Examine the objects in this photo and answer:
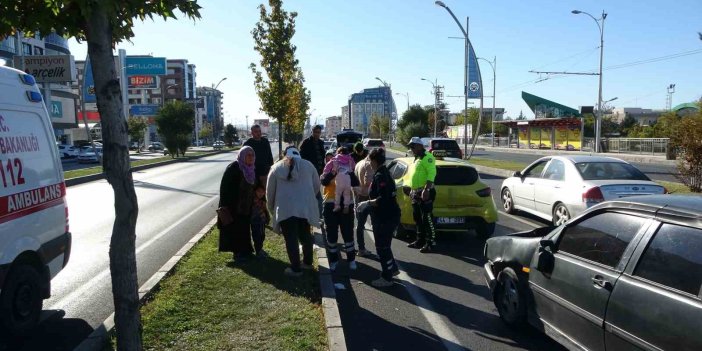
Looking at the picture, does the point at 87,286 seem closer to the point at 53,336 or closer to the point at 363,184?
the point at 53,336

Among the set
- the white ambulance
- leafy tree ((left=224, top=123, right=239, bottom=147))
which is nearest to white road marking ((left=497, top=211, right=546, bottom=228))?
the white ambulance

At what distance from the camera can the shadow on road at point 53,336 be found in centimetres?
474

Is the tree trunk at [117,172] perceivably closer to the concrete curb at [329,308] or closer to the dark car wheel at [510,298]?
the concrete curb at [329,308]

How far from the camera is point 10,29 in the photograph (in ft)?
11.0

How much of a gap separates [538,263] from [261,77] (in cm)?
1662

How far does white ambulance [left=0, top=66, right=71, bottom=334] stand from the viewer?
4.58 metres

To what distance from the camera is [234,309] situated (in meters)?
5.38

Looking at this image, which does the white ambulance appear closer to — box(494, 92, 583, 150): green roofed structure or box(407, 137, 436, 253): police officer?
box(407, 137, 436, 253): police officer

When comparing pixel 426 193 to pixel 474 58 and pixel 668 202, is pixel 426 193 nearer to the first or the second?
pixel 668 202

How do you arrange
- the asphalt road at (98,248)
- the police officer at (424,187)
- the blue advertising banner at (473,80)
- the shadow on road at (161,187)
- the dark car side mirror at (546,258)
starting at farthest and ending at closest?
the blue advertising banner at (473,80), the shadow on road at (161,187), the police officer at (424,187), the asphalt road at (98,248), the dark car side mirror at (546,258)

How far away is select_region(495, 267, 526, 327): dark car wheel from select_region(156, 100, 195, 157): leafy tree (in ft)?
139

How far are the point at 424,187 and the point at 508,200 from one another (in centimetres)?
484

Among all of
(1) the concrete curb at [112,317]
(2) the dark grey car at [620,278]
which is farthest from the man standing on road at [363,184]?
(2) the dark grey car at [620,278]

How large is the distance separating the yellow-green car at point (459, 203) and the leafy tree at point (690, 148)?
721cm
